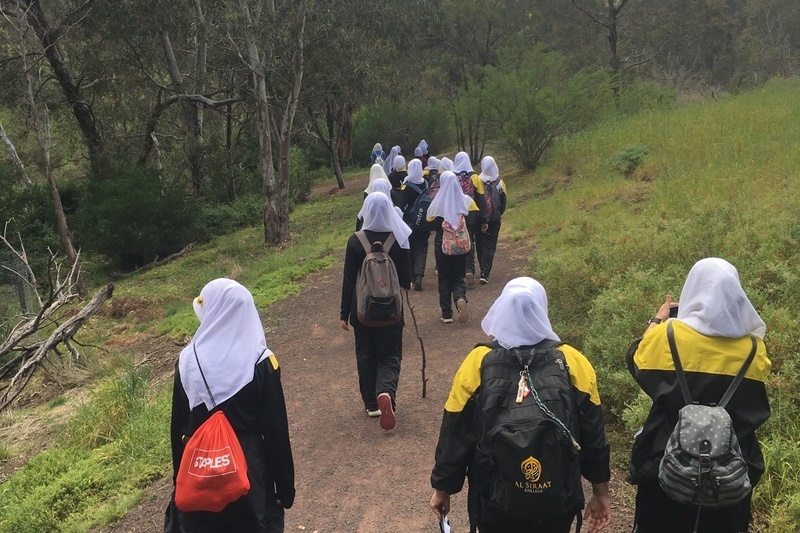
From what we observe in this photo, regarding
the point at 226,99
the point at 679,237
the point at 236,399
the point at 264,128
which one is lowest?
the point at 679,237

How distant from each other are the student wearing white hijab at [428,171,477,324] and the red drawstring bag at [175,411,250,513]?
4.82 m

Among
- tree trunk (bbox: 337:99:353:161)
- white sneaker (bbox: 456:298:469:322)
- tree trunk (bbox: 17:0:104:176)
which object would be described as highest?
tree trunk (bbox: 17:0:104:176)

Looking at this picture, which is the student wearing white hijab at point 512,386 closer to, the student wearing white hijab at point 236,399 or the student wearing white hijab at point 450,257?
the student wearing white hijab at point 236,399

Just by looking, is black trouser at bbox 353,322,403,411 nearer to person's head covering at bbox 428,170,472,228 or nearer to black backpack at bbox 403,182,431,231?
person's head covering at bbox 428,170,472,228

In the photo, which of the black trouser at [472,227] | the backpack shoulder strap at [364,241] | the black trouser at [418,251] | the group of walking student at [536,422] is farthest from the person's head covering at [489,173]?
the group of walking student at [536,422]

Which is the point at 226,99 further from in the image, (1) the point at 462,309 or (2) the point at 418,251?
(1) the point at 462,309

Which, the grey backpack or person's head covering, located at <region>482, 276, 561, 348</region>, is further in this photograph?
person's head covering, located at <region>482, 276, 561, 348</region>

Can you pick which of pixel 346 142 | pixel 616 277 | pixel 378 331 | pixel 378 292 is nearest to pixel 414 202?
pixel 616 277

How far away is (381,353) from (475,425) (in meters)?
2.49

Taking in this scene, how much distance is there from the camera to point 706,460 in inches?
87.3

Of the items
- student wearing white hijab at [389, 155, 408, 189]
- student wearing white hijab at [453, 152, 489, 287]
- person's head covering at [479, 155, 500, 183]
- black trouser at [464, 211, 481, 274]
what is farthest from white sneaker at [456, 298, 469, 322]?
student wearing white hijab at [389, 155, 408, 189]

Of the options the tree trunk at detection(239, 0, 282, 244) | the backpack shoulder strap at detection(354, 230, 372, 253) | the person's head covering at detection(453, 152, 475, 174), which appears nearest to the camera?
the backpack shoulder strap at detection(354, 230, 372, 253)

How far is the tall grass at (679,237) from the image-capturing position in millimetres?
4043

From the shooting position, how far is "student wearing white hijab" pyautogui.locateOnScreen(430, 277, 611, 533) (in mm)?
2471
